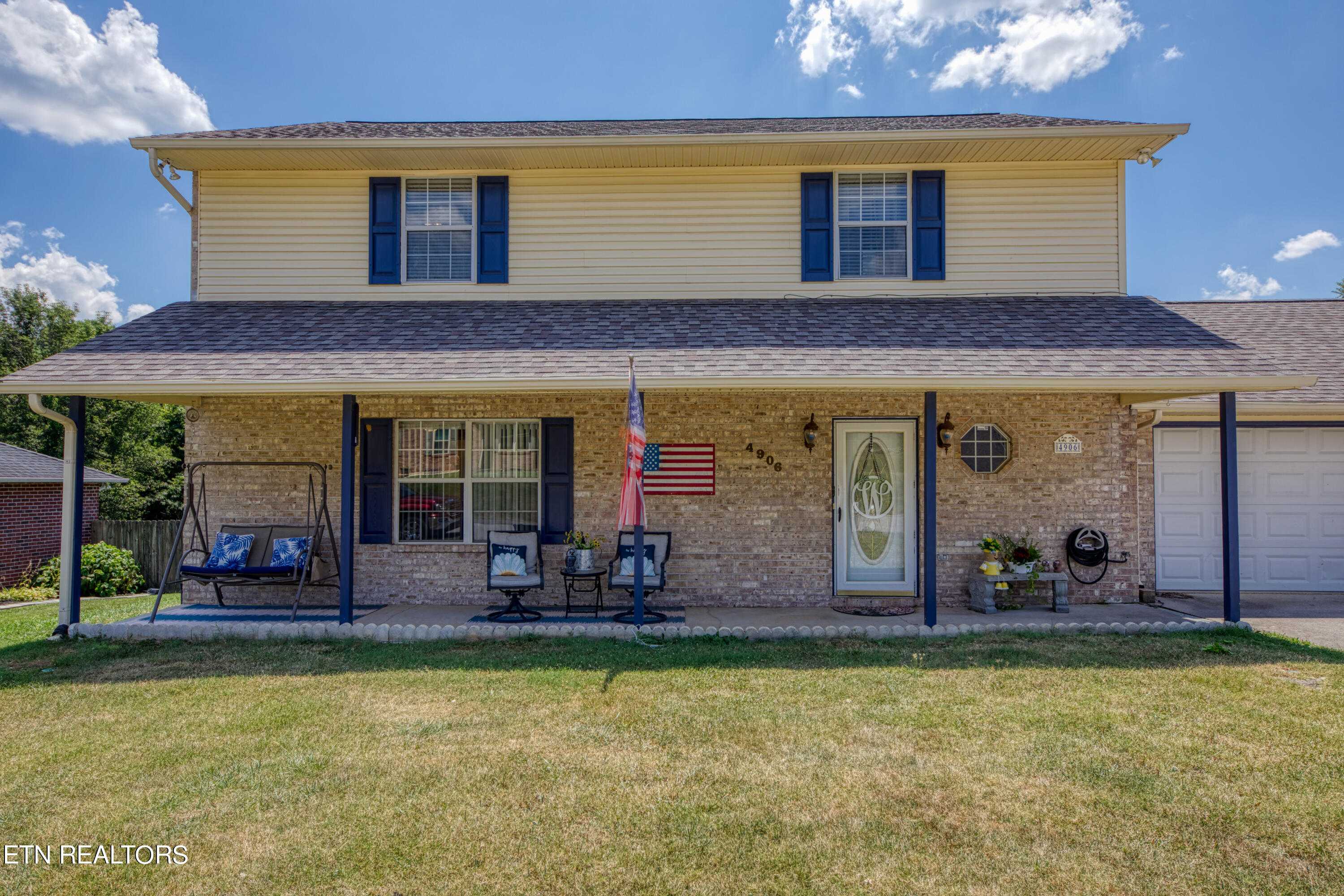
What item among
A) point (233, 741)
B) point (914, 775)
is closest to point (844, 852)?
point (914, 775)

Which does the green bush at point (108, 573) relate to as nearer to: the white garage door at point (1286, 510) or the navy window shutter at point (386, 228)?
the navy window shutter at point (386, 228)

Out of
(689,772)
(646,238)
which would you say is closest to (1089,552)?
(689,772)

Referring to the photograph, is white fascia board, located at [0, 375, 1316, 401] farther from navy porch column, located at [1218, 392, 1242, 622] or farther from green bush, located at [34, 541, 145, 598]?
green bush, located at [34, 541, 145, 598]

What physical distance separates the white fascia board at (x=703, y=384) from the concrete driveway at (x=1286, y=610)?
2.35 metres

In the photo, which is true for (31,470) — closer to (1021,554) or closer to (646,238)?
(646,238)

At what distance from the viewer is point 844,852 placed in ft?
9.85

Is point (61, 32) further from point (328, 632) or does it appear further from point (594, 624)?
point (594, 624)

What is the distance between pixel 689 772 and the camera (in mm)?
3752

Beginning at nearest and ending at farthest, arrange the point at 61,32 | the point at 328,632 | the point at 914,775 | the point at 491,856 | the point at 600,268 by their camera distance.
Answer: the point at 491,856, the point at 914,775, the point at 328,632, the point at 600,268, the point at 61,32

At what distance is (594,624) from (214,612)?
14.5 ft

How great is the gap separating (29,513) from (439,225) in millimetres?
13775

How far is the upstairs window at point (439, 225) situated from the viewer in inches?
340

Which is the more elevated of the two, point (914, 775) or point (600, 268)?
point (600, 268)

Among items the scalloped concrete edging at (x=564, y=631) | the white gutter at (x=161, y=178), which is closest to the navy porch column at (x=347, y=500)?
the scalloped concrete edging at (x=564, y=631)
